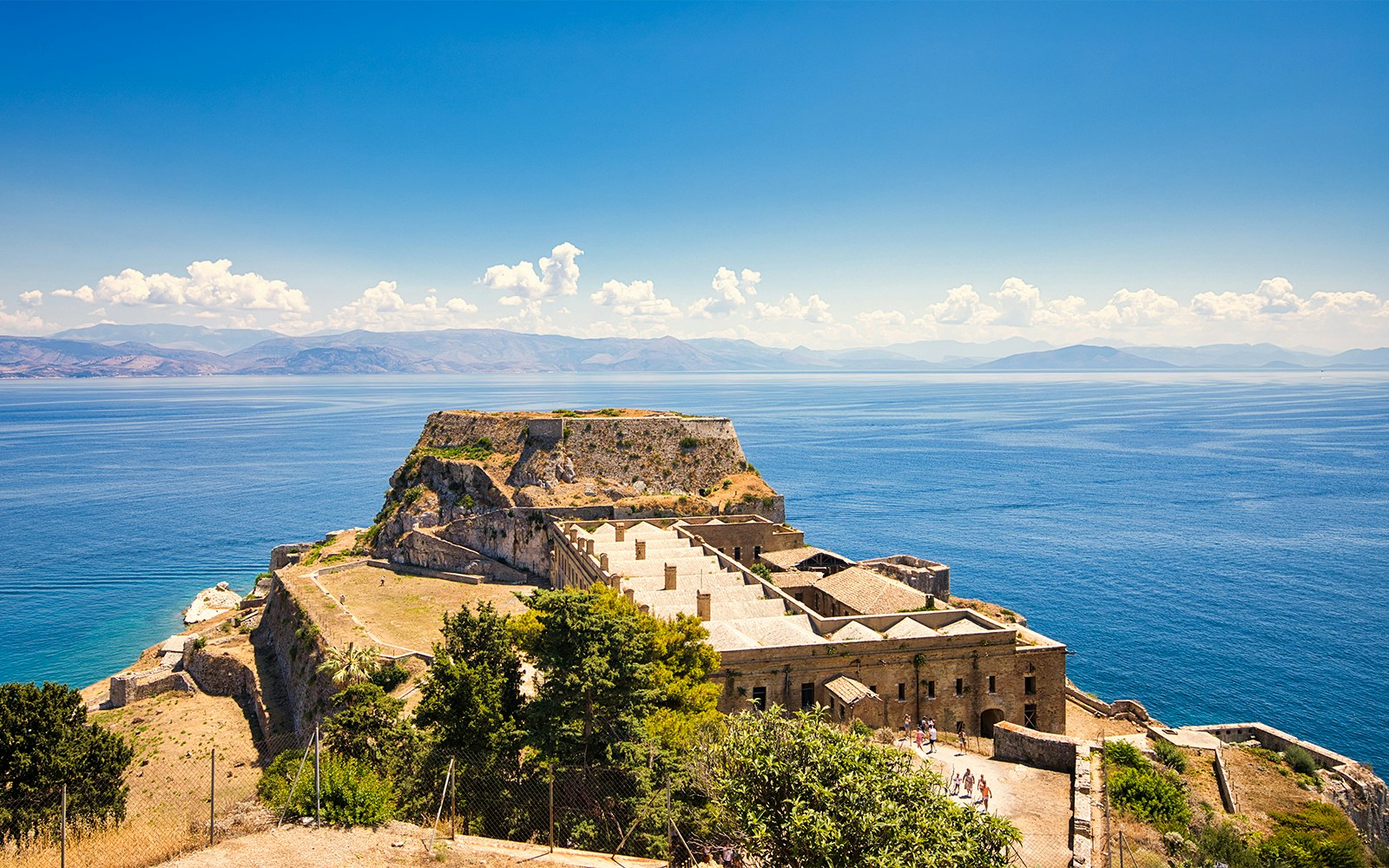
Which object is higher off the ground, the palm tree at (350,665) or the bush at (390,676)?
the palm tree at (350,665)

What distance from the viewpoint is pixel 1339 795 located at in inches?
1210

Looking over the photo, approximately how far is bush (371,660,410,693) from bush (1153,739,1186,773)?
108ft

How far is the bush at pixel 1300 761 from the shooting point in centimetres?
3238

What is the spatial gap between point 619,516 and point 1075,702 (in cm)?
3425

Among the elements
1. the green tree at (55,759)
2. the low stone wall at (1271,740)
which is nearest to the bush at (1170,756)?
the low stone wall at (1271,740)

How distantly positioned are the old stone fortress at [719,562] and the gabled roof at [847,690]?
70mm

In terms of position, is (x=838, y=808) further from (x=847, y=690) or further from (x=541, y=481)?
(x=541, y=481)

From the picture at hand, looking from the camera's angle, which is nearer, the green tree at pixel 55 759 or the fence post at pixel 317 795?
the fence post at pixel 317 795

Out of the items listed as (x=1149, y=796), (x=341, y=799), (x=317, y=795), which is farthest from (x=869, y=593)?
(x=317, y=795)

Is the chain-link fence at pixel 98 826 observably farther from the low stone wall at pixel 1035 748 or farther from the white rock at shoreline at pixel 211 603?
the white rock at shoreline at pixel 211 603

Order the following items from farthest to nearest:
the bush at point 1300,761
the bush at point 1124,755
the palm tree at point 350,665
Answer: the palm tree at point 350,665, the bush at point 1300,761, the bush at point 1124,755

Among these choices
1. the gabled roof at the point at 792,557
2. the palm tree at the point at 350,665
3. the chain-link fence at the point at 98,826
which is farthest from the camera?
the gabled roof at the point at 792,557

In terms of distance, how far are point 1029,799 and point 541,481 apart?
49.3 m

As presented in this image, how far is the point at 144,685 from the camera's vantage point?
46906mm
